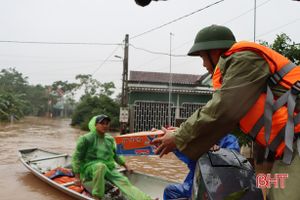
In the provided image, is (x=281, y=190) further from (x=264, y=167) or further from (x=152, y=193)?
(x=152, y=193)

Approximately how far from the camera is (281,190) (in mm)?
1277

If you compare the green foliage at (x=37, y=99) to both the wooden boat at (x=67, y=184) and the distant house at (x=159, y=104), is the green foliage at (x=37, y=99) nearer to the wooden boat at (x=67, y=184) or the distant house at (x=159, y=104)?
the distant house at (x=159, y=104)

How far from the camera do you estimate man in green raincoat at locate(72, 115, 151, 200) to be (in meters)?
5.08

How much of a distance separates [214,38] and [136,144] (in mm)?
783

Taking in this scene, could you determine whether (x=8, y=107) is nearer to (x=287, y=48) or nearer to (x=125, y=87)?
(x=125, y=87)

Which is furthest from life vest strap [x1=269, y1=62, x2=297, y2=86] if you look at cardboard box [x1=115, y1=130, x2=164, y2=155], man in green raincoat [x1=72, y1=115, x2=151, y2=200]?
man in green raincoat [x1=72, y1=115, x2=151, y2=200]

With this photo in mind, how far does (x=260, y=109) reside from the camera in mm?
1334

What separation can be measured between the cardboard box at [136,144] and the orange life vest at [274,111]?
0.68 m

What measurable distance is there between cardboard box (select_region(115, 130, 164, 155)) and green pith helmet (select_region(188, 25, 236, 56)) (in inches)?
21.3

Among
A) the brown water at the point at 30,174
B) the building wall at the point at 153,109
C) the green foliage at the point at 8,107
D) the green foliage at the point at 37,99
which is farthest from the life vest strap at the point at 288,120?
the green foliage at the point at 37,99

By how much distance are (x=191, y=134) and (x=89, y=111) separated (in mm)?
24518

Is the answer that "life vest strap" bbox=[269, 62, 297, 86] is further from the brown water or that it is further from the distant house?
the distant house

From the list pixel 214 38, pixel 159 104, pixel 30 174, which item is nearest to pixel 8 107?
pixel 159 104

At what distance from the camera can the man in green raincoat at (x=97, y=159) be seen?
16.7 ft
